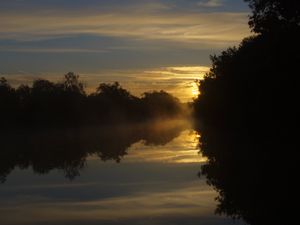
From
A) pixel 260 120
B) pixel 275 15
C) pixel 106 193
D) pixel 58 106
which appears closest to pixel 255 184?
pixel 106 193

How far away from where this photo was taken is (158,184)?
862 inches

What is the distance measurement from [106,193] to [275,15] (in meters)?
Result: 32.9

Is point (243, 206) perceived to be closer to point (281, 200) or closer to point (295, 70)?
point (281, 200)

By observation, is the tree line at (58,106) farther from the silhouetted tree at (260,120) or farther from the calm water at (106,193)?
the calm water at (106,193)

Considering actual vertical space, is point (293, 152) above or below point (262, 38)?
below

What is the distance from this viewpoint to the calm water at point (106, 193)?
1436 centimetres

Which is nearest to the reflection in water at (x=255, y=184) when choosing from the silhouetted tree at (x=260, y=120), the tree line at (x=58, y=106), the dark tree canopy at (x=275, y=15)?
the silhouetted tree at (x=260, y=120)

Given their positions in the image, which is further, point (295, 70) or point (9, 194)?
point (295, 70)

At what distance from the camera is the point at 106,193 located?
62.7 ft

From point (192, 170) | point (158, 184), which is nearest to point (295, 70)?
point (192, 170)

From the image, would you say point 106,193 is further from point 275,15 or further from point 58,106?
point 58,106

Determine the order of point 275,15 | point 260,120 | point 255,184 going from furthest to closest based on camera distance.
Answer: point 260,120 < point 275,15 < point 255,184

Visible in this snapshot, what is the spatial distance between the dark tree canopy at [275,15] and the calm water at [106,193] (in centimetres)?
1778

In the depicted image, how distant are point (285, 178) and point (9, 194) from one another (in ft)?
25.5
